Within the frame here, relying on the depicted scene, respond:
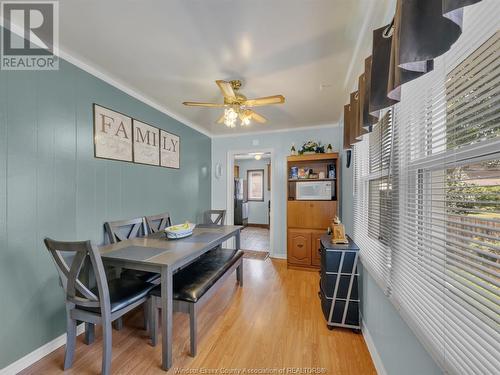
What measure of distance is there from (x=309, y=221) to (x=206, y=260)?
187 centimetres

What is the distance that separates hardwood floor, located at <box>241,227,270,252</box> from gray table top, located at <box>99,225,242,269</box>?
247 cm

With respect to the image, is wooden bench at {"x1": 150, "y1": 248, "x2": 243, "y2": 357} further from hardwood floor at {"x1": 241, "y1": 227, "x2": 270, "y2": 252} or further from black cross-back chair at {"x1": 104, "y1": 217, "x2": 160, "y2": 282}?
hardwood floor at {"x1": 241, "y1": 227, "x2": 270, "y2": 252}

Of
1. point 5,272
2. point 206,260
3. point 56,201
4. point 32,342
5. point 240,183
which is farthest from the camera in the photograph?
point 240,183

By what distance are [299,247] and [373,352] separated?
192 cm

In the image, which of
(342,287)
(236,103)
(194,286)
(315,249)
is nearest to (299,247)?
(315,249)

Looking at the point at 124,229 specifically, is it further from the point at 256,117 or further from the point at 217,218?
the point at 256,117

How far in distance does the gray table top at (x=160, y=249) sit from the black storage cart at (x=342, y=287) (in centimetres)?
114

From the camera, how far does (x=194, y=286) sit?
1792 millimetres

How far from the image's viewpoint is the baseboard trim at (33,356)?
4.95ft

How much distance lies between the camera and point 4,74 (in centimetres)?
151

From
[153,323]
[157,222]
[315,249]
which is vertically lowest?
[153,323]

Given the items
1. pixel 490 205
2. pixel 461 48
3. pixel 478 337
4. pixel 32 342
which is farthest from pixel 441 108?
pixel 32 342

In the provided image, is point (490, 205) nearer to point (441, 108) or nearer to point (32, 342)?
point (441, 108)

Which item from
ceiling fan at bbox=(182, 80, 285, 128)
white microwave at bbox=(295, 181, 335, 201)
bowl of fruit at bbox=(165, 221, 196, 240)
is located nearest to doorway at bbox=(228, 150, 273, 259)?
white microwave at bbox=(295, 181, 335, 201)
